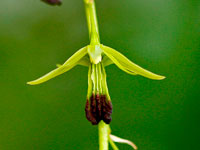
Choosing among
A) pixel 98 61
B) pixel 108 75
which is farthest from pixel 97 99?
pixel 108 75

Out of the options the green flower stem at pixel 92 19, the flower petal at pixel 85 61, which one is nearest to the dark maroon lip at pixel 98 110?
the flower petal at pixel 85 61

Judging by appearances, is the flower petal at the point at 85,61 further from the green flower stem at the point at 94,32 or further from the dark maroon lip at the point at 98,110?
the dark maroon lip at the point at 98,110

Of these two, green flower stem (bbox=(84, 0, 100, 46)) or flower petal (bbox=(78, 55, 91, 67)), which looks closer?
green flower stem (bbox=(84, 0, 100, 46))

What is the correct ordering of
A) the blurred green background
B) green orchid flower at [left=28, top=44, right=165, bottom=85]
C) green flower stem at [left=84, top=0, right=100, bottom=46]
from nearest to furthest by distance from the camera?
green flower stem at [left=84, top=0, right=100, bottom=46] → green orchid flower at [left=28, top=44, right=165, bottom=85] → the blurred green background

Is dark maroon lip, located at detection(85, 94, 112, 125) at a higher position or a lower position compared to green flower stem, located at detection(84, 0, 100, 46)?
lower

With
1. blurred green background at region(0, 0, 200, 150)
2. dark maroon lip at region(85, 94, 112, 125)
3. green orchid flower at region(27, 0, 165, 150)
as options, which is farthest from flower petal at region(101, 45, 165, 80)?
blurred green background at region(0, 0, 200, 150)

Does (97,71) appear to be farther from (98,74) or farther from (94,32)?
(94,32)

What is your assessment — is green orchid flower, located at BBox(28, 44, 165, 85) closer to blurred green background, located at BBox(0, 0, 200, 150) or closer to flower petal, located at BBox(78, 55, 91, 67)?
flower petal, located at BBox(78, 55, 91, 67)

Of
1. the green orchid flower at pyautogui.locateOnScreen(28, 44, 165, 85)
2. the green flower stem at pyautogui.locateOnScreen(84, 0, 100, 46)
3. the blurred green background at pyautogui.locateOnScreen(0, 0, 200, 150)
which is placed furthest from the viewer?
the blurred green background at pyautogui.locateOnScreen(0, 0, 200, 150)
